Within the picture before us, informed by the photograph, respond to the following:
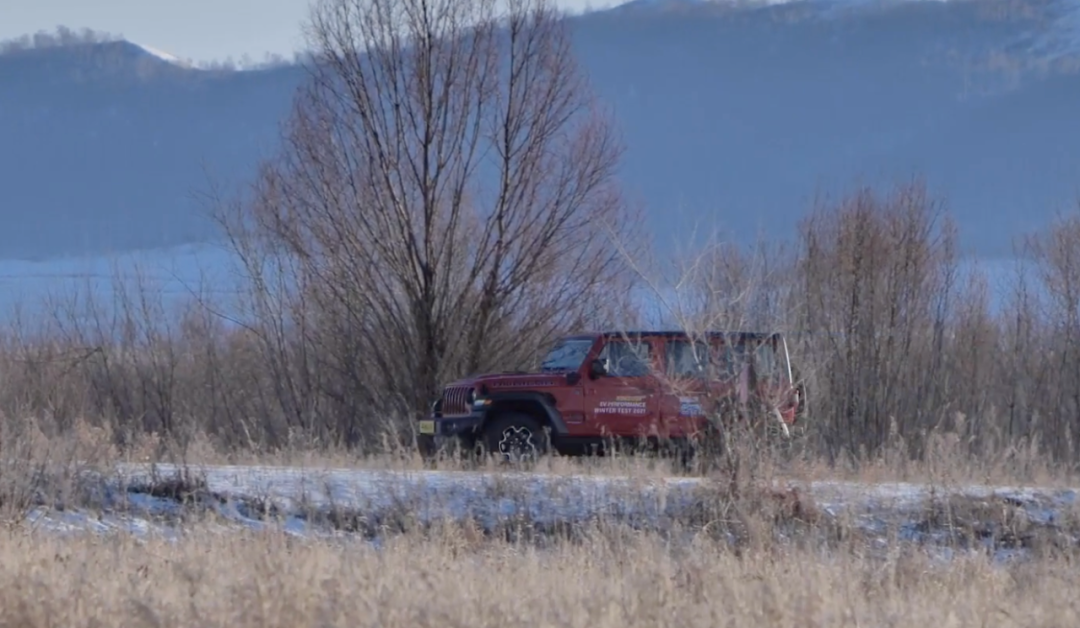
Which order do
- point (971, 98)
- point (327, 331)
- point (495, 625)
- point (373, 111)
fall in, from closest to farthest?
point (495, 625)
point (373, 111)
point (327, 331)
point (971, 98)

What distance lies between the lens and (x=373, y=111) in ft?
73.9

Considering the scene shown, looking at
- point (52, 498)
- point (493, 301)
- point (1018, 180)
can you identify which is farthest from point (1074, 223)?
point (1018, 180)

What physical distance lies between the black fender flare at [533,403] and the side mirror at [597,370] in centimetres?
57

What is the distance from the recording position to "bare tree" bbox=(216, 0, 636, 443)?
22453mm

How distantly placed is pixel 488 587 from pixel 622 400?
29.1 feet

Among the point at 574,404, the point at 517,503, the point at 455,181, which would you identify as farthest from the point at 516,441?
the point at 455,181

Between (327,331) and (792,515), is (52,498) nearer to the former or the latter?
(792,515)

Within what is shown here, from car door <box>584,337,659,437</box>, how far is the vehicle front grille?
152 centimetres

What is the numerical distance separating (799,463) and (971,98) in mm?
60223

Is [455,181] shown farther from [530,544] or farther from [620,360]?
[530,544]

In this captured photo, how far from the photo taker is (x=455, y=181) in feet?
74.5

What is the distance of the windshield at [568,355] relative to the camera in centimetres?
1648

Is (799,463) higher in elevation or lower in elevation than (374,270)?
lower

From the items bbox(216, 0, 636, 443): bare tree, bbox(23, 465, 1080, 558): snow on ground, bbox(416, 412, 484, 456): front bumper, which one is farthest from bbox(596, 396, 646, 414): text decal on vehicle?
bbox(216, 0, 636, 443): bare tree
